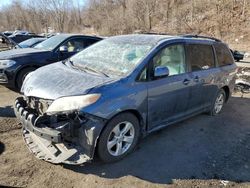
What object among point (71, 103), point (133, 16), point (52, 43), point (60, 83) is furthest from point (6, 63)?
point (133, 16)

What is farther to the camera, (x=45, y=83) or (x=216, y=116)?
(x=216, y=116)

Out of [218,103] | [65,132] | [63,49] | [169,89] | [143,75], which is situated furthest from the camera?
[63,49]

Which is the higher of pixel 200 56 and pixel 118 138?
pixel 200 56

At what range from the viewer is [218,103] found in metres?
5.97

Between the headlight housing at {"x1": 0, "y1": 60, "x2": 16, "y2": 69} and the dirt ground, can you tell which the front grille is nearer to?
the dirt ground

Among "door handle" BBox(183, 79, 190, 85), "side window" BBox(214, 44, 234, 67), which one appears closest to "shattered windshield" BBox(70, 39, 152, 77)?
"door handle" BBox(183, 79, 190, 85)

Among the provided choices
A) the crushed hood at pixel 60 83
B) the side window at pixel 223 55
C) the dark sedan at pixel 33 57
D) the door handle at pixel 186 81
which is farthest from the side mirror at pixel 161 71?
the dark sedan at pixel 33 57

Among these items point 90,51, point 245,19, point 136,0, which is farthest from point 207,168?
point 136,0

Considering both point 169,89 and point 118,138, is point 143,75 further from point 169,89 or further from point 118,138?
point 118,138

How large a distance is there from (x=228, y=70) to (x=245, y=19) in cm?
2514

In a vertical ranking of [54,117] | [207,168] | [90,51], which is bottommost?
[207,168]

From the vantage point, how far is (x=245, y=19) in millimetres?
27766

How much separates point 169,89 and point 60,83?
168cm

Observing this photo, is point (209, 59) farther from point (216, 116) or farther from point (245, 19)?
point (245, 19)
